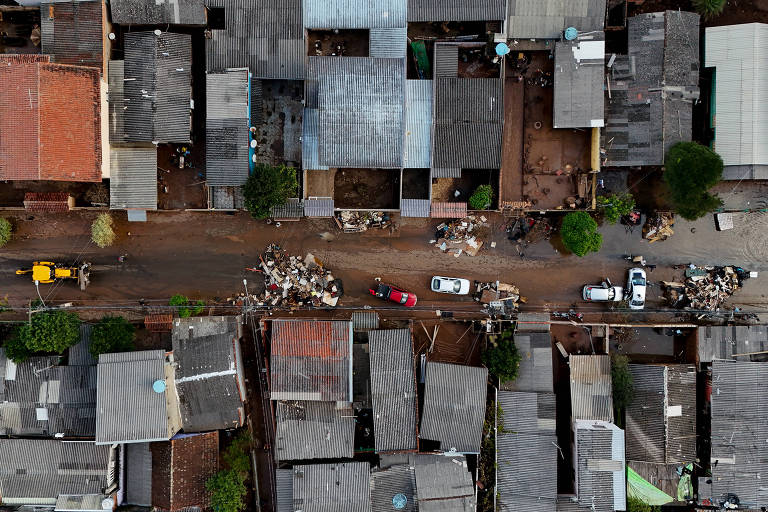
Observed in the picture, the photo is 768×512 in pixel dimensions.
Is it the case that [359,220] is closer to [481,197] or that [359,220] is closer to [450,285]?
[450,285]

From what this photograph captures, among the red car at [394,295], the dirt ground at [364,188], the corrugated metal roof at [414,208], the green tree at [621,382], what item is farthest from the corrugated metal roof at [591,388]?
the dirt ground at [364,188]

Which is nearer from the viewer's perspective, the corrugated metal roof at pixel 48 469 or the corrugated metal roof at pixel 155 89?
the corrugated metal roof at pixel 48 469

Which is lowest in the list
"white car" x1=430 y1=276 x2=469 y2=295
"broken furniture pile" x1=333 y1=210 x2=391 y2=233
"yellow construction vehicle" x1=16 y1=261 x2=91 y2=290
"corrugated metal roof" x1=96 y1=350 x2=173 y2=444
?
"corrugated metal roof" x1=96 y1=350 x2=173 y2=444

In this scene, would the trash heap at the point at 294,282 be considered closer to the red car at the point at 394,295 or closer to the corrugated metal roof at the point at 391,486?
the red car at the point at 394,295

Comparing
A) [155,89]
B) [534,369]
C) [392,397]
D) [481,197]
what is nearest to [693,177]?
[481,197]

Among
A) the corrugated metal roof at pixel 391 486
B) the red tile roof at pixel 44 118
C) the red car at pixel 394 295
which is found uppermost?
the red tile roof at pixel 44 118

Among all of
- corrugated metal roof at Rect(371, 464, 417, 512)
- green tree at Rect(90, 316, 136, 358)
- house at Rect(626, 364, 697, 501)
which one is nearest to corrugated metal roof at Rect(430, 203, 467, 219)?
house at Rect(626, 364, 697, 501)

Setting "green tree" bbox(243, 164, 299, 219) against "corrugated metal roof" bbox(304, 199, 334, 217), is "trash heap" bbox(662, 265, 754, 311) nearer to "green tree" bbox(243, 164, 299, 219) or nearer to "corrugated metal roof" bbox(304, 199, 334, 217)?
"corrugated metal roof" bbox(304, 199, 334, 217)
